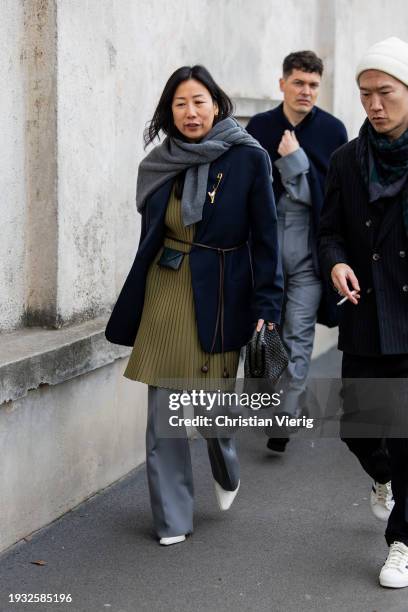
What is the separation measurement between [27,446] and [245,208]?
4.32 ft

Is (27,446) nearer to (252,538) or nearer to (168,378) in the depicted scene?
(168,378)

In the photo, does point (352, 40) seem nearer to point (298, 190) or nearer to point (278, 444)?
point (298, 190)

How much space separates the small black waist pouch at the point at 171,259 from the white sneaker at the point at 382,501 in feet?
4.17

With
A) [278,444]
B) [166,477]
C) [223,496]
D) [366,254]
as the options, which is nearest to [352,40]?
[278,444]

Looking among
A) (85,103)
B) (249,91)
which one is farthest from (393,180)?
(249,91)

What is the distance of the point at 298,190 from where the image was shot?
259 inches

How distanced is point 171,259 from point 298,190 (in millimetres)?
1603

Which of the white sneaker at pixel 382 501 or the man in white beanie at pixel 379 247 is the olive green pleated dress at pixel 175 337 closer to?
the man in white beanie at pixel 379 247

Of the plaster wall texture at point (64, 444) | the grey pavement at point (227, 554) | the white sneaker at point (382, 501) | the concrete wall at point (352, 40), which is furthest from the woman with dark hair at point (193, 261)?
the concrete wall at point (352, 40)

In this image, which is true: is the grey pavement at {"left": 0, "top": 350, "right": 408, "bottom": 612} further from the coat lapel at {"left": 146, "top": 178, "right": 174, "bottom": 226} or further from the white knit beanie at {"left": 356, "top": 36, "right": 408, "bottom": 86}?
the white knit beanie at {"left": 356, "top": 36, "right": 408, "bottom": 86}

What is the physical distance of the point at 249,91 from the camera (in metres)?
8.26

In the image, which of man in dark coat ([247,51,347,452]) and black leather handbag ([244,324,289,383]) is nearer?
black leather handbag ([244,324,289,383])

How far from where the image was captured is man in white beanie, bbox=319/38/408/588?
183 inches

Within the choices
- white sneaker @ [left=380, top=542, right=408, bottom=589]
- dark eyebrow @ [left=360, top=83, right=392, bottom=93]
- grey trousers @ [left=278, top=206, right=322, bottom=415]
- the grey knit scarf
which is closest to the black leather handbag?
the grey knit scarf
